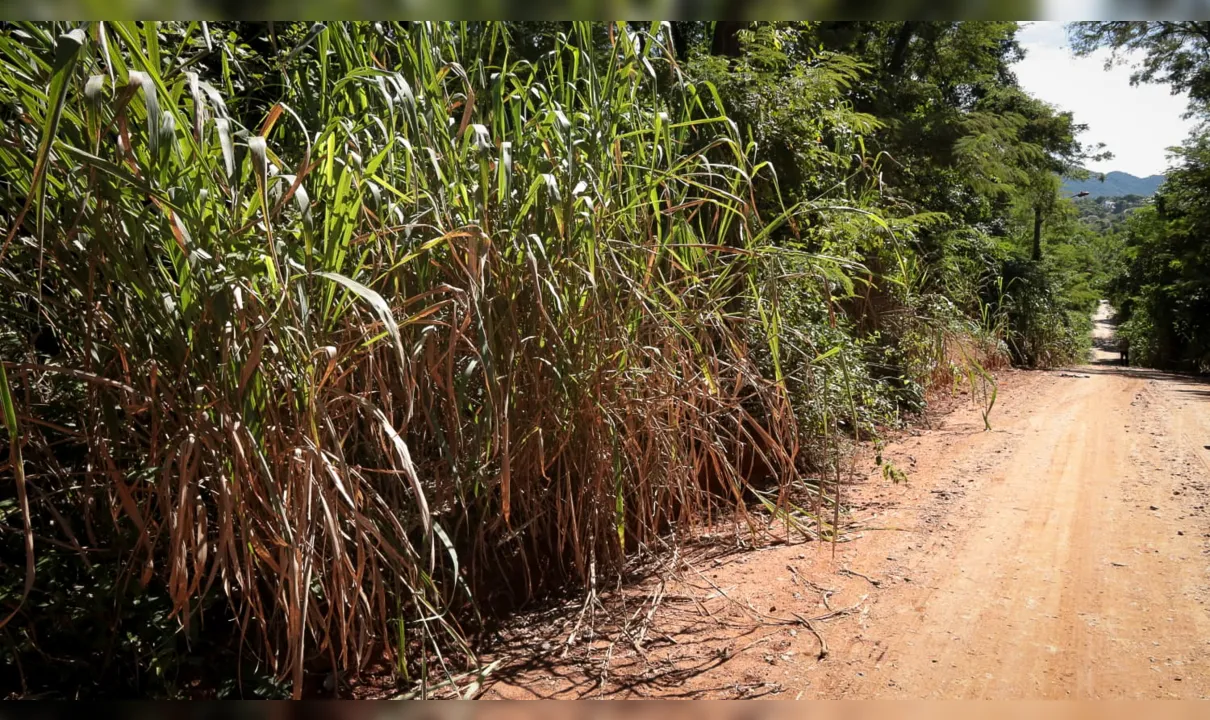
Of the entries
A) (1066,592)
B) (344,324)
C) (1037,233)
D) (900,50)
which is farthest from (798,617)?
(1037,233)

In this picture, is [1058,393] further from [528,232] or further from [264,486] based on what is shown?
[264,486]

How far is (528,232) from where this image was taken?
198 cm

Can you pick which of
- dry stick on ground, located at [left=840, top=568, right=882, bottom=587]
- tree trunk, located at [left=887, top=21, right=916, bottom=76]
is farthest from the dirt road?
tree trunk, located at [left=887, top=21, right=916, bottom=76]

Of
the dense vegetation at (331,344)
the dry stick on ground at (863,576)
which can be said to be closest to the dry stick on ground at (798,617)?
the dry stick on ground at (863,576)

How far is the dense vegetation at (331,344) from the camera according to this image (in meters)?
1.40

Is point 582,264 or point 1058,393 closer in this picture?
point 582,264

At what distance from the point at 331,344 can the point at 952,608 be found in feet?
5.98

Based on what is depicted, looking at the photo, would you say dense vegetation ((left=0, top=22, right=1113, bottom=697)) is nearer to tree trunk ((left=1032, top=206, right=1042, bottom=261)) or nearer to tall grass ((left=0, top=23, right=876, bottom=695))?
tall grass ((left=0, top=23, right=876, bottom=695))

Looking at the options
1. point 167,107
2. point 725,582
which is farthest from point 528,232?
point 725,582

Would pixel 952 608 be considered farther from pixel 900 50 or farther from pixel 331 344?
pixel 900 50

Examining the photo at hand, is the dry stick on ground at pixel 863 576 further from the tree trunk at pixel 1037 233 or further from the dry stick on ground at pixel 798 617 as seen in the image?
the tree trunk at pixel 1037 233

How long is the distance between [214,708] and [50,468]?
1169 mm

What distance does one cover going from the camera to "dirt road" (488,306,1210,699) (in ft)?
6.06

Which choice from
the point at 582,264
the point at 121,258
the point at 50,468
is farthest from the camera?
the point at 582,264
